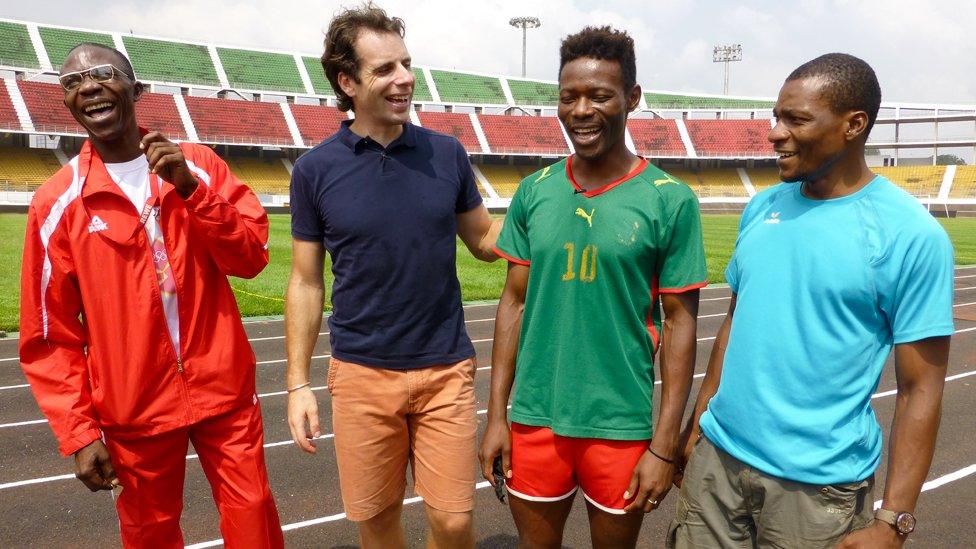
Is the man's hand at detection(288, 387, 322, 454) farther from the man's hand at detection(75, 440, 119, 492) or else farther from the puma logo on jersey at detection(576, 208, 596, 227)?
the puma logo on jersey at detection(576, 208, 596, 227)

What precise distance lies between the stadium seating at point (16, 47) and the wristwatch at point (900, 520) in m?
53.6

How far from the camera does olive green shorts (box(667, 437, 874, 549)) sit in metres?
2.15

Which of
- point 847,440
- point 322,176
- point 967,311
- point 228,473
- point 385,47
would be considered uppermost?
point 385,47

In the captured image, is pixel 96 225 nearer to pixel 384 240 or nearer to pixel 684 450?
pixel 384 240

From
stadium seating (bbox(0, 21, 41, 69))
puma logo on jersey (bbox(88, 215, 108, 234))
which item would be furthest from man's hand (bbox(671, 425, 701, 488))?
stadium seating (bbox(0, 21, 41, 69))

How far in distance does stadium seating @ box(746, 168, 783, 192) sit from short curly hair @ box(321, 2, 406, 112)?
54677mm

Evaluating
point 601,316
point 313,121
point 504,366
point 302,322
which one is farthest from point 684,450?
point 313,121

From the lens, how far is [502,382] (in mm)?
2693

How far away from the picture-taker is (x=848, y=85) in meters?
2.14

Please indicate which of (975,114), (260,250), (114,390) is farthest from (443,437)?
(975,114)

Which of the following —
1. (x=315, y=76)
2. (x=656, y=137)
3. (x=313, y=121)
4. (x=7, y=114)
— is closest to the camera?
(x=7, y=114)

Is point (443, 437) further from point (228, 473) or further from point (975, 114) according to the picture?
point (975, 114)

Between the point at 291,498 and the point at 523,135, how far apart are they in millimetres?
52508

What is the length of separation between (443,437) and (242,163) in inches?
1853
